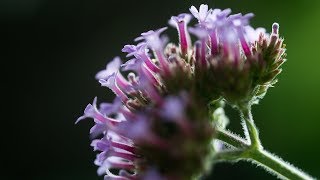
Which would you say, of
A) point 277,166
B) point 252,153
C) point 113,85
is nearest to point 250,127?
point 252,153

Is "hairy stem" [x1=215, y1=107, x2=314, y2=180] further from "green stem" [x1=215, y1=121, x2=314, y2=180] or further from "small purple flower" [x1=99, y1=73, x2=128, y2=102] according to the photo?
"small purple flower" [x1=99, y1=73, x2=128, y2=102]

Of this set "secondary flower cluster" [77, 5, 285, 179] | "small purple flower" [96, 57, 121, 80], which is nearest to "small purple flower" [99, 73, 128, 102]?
"secondary flower cluster" [77, 5, 285, 179]

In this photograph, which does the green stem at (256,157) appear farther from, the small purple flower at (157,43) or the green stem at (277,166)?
the small purple flower at (157,43)

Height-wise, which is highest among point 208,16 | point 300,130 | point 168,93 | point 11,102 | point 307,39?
point 11,102

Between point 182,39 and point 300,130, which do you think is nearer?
point 182,39

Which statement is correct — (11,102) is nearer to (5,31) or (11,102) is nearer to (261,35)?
(5,31)

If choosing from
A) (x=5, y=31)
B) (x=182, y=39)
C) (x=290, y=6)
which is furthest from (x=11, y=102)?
(x=182, y=39)

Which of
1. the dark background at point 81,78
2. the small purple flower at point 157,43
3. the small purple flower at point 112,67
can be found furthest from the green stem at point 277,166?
the dark background at point 81,78
